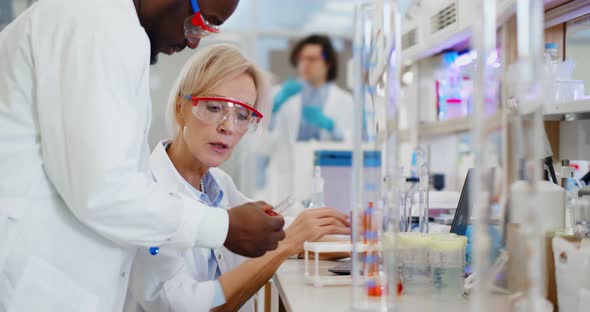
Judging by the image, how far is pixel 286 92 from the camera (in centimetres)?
543

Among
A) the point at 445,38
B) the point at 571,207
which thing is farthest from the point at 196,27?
the point at 445,38

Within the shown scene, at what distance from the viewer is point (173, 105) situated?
1.78 m

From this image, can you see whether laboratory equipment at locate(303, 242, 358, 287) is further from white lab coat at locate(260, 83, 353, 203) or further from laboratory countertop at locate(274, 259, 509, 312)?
white lab coat at locate(260, 83, 353, 203)

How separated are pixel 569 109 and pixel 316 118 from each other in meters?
3.65

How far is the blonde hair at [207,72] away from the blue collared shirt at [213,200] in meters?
0.20

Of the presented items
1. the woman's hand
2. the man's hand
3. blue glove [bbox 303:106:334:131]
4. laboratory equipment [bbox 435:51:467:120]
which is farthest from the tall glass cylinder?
blue glove [bbox 303:106:334:131]

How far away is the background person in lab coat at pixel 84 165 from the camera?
1011 mm

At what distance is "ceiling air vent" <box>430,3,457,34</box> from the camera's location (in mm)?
2615

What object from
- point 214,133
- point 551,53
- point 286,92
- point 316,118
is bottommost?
point 214,133

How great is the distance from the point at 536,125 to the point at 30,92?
2.83 feet

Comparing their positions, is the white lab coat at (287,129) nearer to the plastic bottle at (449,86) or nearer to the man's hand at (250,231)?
the plastic bottle at (449,86)

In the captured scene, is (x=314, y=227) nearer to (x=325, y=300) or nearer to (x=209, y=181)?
(x=325, y=300)

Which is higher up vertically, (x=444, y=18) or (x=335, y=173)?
(x=444, y=18)

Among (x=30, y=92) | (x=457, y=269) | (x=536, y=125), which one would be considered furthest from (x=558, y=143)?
(x=30, y=92)
